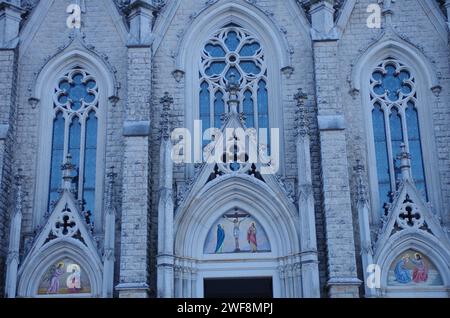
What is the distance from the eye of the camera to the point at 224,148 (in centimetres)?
1989

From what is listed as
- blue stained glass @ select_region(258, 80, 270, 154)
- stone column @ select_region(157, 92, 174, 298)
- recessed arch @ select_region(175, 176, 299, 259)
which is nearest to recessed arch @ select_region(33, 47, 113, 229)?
stone column @ select_region(157, 92, 174, 298)

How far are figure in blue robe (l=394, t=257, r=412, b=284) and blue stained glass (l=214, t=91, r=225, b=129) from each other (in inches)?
245

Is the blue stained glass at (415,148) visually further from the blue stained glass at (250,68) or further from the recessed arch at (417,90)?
the blue stained glass at (250,68)

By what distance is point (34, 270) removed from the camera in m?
19.5

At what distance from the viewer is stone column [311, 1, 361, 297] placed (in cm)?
1839

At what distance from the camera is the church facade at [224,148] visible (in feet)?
62.8

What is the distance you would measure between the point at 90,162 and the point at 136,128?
2030 mm

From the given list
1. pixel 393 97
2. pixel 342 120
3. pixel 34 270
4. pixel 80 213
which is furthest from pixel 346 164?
pixel 34 270

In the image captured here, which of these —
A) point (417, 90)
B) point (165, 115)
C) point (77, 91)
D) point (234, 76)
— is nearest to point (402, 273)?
point (417, 90)

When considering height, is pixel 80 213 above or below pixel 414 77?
below

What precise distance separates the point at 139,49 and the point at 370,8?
22.8ft

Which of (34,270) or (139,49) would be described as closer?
(34,270)

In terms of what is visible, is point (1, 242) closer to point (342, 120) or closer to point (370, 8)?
point (342, 120)

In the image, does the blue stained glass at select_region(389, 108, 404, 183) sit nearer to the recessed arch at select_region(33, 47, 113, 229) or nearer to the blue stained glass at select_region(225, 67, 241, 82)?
the blue stained glass at select_region(225, 67, 241, 82)
